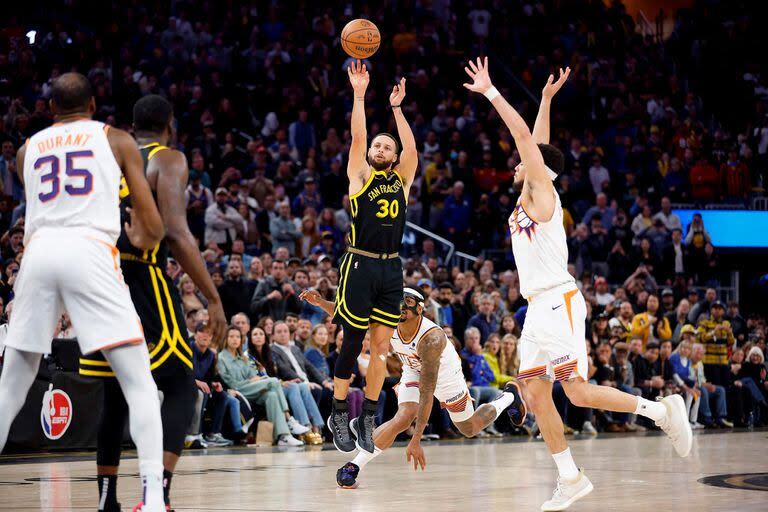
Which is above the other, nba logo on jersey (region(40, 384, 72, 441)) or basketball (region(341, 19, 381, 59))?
basketball (region(341, 19, 381, 59))

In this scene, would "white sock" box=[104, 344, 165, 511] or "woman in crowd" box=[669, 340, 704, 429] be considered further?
"woman in crowd" box=[669, 340, 704, 429]

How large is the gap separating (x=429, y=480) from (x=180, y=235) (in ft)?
13.4

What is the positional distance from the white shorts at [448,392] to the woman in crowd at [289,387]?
13.0ft

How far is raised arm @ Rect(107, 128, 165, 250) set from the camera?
17.1ft

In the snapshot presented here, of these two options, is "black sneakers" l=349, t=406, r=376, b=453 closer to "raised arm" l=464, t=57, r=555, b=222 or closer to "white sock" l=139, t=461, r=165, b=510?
"raised arm" l=464, t=57, r=555, b=222

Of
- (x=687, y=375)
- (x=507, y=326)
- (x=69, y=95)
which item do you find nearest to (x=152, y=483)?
(x=69, y=95)

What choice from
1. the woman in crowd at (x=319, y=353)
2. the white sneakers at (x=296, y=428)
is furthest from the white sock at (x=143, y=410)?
the woman in crowd at (x=319, y=353)

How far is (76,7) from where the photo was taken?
813 inches

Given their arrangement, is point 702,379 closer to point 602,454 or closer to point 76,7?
point 602,454

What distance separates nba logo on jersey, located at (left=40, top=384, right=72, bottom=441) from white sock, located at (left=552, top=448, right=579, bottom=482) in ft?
19.4

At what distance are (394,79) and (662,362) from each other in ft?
27.9

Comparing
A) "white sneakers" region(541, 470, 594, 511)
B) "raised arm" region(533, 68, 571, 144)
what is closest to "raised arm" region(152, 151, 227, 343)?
"white sneakers" region(541, 470, 594, 511)

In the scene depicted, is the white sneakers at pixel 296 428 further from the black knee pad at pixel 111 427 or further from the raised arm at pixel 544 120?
the black knee pad at pixel 111 427

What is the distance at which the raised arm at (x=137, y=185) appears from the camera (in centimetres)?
520
